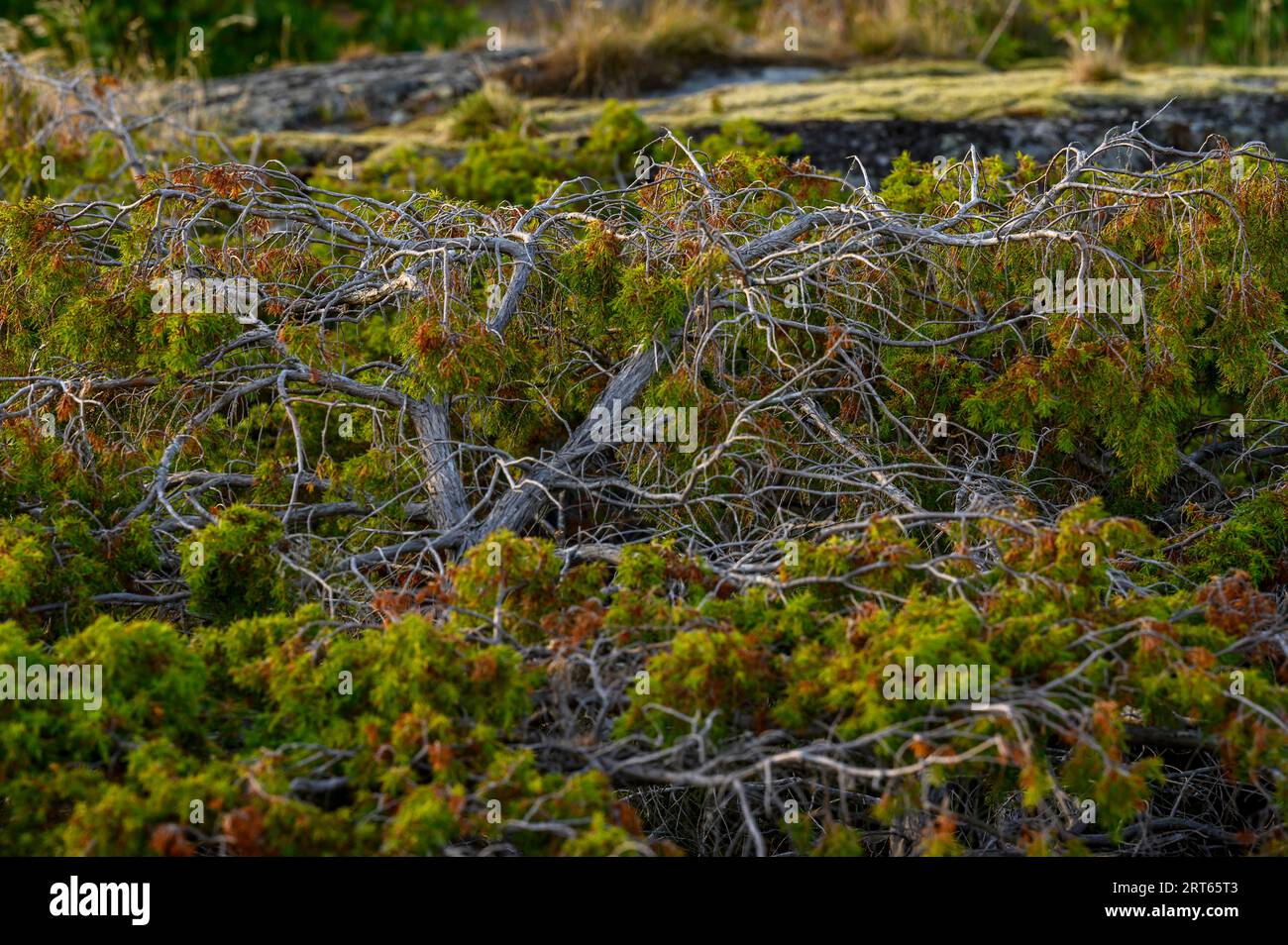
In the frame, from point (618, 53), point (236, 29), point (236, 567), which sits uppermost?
point (236, 29)

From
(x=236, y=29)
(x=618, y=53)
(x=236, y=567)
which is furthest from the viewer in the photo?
(x=236, y=29)

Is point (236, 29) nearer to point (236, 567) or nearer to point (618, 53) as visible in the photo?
point (618, 53)

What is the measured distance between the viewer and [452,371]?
4395 mm

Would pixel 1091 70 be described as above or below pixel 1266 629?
above

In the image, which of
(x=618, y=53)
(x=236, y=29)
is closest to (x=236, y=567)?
(x=618, y=53)

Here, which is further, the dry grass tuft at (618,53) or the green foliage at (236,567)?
the dry grass tuft at (618,53)

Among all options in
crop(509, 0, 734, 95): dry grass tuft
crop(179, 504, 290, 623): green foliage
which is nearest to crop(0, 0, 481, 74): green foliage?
crop(509, 0, 734, 95): dry grass tuft

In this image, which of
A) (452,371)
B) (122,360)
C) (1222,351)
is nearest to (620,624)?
(452,371)

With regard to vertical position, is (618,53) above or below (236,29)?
below

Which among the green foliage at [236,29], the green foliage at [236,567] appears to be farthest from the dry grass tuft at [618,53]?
the green foliage at [236,567]

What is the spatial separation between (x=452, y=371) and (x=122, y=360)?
3.85 feet

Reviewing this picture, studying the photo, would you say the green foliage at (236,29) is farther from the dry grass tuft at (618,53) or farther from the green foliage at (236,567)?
the green foliage at (236,567)

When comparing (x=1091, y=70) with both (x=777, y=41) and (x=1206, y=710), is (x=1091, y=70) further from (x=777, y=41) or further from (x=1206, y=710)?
(x=1206, y=710)

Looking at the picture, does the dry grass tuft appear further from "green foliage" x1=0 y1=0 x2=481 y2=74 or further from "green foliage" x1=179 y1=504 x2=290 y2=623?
"green foliage" x1=179 y1=504 x2=290 y2=623
